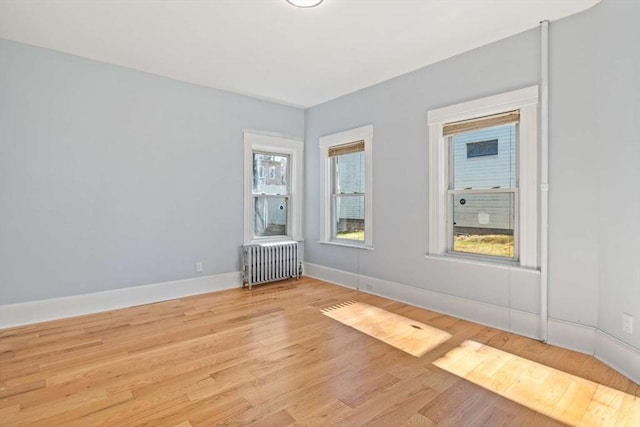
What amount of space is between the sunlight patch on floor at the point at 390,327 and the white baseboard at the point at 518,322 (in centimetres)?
44

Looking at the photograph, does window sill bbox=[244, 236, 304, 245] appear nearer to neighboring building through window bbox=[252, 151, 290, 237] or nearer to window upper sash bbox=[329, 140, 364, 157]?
neighboring building through window bbox=[252, 151, 290, 237]

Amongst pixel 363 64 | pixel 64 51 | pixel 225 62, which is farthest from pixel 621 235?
pixel 64 51

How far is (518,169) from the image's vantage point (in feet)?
10.1

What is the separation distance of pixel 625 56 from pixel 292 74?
3.03 m

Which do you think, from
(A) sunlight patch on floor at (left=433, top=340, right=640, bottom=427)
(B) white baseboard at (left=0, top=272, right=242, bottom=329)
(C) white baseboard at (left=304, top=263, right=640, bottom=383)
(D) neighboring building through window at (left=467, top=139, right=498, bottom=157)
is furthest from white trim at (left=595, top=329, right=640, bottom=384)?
(B) white baseboard at (left=0, top=272, right=242, bottom=329)

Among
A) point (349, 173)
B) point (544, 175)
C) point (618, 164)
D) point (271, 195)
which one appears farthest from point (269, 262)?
point (618, 164)

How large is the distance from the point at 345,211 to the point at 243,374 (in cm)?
305

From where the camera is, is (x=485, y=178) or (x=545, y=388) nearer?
(x=545, y=388)

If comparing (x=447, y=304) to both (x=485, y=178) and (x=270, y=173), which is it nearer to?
(x=485, y=178)

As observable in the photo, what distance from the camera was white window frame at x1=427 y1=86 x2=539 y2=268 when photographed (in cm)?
290

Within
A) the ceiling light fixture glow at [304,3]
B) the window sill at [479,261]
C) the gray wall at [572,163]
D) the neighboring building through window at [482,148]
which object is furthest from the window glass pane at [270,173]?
the neighboring building through window at [482,148]

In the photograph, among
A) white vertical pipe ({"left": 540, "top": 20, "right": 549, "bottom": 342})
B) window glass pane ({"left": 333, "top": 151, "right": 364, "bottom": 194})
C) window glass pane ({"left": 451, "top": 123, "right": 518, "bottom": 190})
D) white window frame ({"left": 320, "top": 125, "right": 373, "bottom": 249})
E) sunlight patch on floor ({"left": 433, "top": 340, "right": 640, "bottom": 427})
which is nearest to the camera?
sunlight patch on floor ({"left": 433, "top": 340, "right": 640, "bottom": 427})

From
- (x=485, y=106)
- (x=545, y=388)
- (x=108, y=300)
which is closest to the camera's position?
(x=545, y=388)

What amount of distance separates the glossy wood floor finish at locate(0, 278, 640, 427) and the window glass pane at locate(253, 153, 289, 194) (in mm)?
2169
